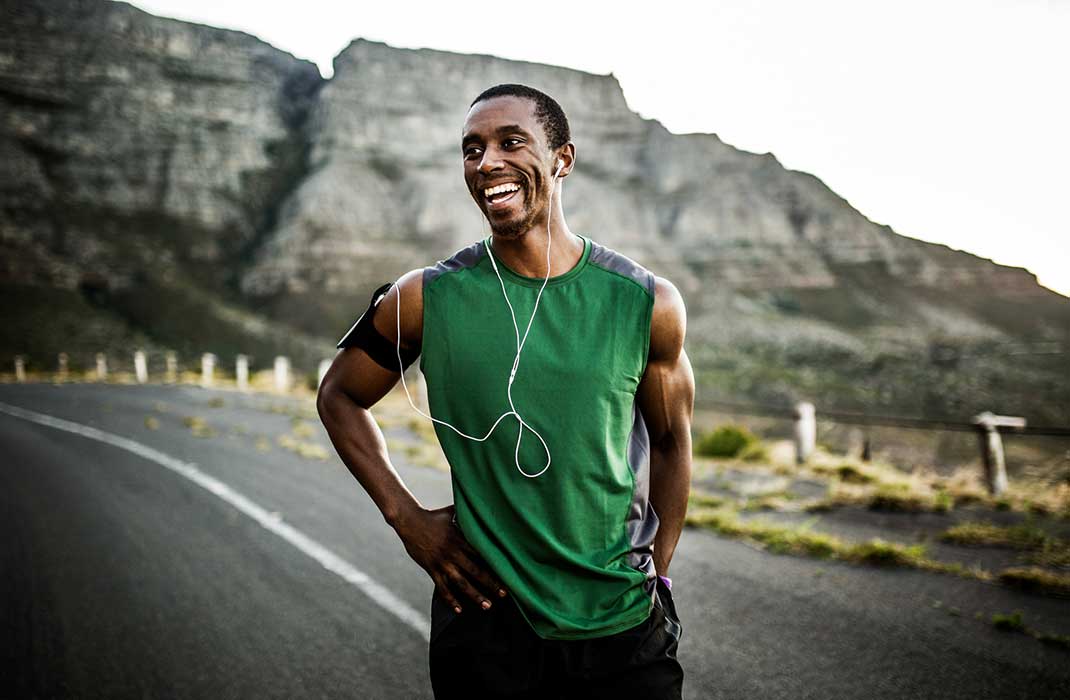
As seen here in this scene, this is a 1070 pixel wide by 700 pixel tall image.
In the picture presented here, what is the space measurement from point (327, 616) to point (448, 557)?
3132 millimetres

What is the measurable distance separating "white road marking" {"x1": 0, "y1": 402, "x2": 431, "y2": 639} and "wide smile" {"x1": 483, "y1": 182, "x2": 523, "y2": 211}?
9.38 feet

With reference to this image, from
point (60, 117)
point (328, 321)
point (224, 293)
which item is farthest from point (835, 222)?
point (60, 117)

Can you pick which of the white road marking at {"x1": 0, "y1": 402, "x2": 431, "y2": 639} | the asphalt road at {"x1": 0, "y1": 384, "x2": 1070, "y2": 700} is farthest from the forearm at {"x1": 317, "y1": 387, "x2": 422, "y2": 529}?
the white road marking at {"x1": 0, "y1": 402, "x2": 431, "y2": 639}

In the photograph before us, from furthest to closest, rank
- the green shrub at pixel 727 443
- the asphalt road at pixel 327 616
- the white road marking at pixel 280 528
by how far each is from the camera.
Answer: the green shrub at pixel 727 443 < the white road marking at pixel 280 528 < the asphalt road at pixel 327 616

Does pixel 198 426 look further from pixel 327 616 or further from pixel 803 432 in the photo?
pixel 803 432

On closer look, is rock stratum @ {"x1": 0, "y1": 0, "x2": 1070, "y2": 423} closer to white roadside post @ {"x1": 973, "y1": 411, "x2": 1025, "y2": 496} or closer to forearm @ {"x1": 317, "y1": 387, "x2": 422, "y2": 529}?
white roadside post @ {"x1": 973, "y1": 411, "x2": 1025, "y2": 496}

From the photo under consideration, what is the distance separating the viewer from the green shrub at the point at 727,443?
1159 centimetres

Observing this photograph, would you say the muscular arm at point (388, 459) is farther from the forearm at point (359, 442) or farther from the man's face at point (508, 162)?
the man's face at point (508, 162)

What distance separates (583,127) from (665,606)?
373 feet

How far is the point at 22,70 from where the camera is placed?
74875 mm

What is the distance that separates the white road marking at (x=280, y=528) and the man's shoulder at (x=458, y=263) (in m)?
2.70

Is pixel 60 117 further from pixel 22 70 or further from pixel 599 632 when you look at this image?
pixel 599 632

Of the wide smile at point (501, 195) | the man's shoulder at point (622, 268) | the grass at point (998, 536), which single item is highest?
the wide smile at point (501, 195)

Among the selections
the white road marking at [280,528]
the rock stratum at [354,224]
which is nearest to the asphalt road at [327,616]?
the white road marking at [280,528]
